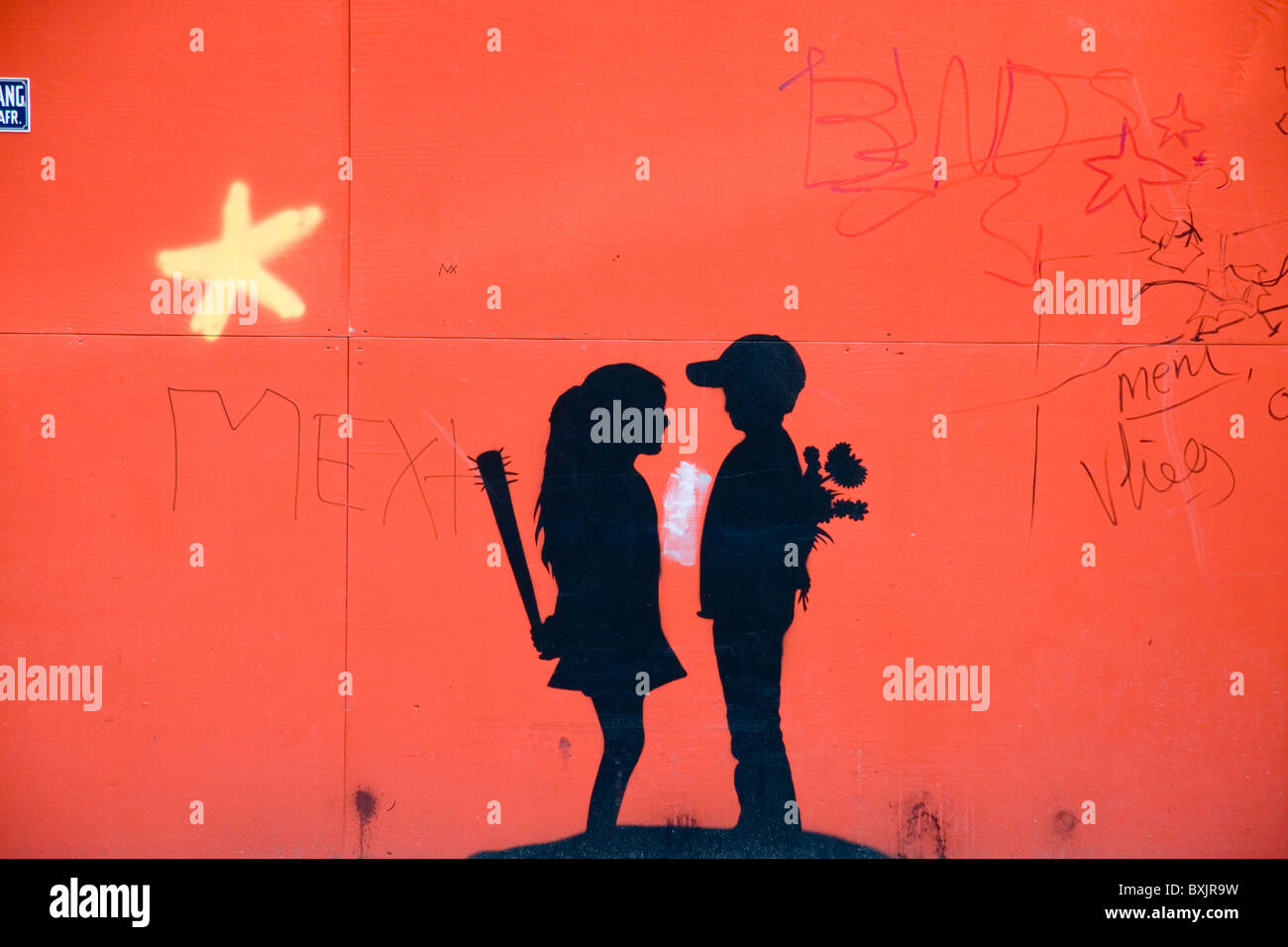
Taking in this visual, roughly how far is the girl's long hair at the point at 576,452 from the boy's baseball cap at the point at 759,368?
0.60 feet

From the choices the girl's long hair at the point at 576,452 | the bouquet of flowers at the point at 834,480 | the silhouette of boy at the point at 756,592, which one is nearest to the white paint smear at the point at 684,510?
the silhouette of boy at the point at 756,592

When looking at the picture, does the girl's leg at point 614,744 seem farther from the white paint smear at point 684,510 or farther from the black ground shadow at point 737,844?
the white paint smear at point 684,510

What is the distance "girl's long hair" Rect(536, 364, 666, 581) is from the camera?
321 centimetres

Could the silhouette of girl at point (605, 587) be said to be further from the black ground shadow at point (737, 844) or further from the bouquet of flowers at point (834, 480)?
the bouquet of flowers at point (834, 480)

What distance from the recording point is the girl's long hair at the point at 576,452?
321 cm

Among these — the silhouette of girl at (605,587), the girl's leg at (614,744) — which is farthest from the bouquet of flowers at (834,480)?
the girl's leg at (614,744)

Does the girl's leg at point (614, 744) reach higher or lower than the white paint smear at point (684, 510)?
lower

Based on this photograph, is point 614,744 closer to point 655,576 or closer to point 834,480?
point 655,576

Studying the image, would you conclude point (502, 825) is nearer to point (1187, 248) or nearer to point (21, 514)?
point (21, 514)

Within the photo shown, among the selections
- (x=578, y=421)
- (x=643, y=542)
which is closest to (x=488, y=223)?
(x=578, y=421)

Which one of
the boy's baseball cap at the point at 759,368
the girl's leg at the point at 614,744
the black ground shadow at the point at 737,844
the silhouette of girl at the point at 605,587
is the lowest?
the black ground shadow at the point at 737,844

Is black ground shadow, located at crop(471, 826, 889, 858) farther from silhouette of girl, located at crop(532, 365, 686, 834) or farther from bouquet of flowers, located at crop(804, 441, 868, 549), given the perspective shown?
bouquet of flowers, located at crop(804, 441, 868, 549)

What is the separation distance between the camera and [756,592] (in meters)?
3.24

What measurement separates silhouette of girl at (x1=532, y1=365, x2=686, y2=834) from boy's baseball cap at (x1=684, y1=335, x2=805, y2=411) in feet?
0.61
